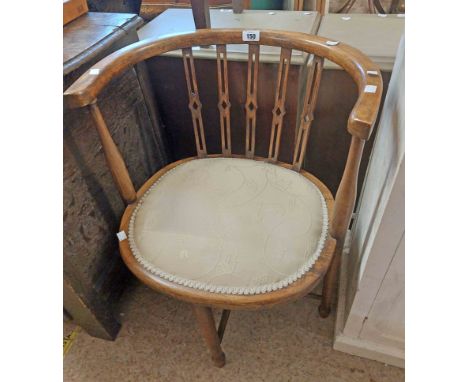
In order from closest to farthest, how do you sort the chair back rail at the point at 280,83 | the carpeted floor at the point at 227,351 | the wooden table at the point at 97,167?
the chair back rail at the point at 280,83 < the wooden table at the point at 97,167 < the carpeted floor at the point at 227,351

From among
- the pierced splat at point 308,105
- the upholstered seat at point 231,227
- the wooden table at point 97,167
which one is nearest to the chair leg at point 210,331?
the upholstered seat at point 231,227

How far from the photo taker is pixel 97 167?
0.89m

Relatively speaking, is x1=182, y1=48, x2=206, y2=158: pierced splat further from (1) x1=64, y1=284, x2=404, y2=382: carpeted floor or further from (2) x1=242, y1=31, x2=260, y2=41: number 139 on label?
(1) x1=64, y1=284, x2=404, y2=382: carpeted floor

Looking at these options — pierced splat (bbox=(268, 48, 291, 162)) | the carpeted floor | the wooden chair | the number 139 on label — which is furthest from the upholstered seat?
the carpeted floor

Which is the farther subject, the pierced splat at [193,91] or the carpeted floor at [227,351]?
the carpeted floor at [227,351]

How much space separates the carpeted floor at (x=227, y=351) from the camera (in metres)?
1.01

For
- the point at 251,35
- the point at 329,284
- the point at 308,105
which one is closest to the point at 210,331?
the point at 329,284

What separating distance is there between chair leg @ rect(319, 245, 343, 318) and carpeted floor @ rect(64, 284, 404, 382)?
46 mm

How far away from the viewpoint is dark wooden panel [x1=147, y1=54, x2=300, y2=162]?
1.02 metres

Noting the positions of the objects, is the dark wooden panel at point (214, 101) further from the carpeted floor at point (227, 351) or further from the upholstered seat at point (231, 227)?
the carpeted floor at point (227, 351)

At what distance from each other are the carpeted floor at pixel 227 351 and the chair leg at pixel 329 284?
0.05m

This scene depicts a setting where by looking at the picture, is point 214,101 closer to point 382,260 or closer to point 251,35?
point 251,35
